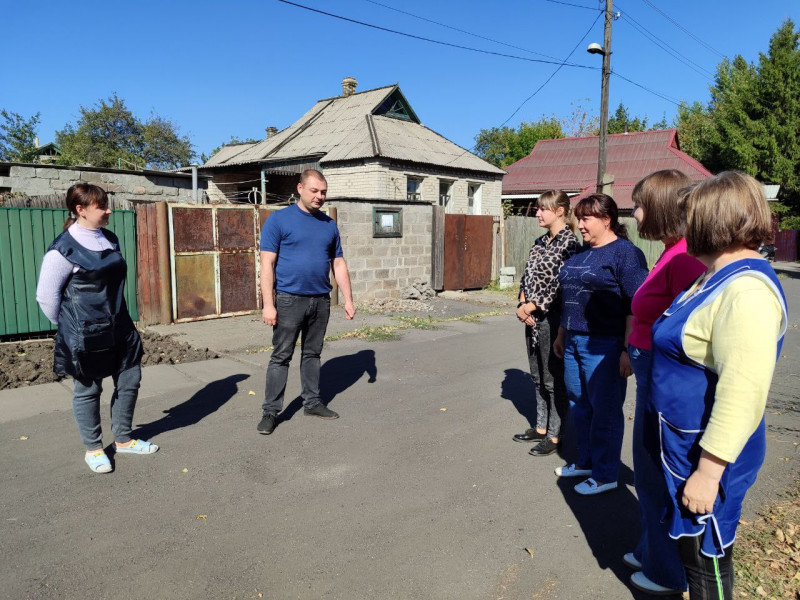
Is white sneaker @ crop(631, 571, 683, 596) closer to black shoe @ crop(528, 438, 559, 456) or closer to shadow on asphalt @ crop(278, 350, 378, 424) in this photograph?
black shoe @ crop(528, 438, 559, 456)

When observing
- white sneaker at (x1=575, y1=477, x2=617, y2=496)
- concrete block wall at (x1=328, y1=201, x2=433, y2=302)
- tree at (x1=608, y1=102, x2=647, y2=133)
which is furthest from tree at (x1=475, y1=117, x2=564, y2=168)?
white sneaker at (x1=575, y1=477, x2=617, y2=496)

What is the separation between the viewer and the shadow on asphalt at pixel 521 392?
17.6 ft

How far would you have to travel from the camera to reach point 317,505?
352cm

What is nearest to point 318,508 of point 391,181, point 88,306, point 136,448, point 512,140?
point 136,448

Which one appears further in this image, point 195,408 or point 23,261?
point 23,261

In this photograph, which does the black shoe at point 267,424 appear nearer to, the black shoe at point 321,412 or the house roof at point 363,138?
the black shoe at point 321,412

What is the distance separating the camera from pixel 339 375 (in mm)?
6621

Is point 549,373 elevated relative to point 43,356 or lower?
elevated

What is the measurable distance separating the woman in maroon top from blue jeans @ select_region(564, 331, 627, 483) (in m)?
0.51

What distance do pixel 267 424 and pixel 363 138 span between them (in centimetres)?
1637

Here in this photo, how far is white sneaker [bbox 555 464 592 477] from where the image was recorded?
3.87m

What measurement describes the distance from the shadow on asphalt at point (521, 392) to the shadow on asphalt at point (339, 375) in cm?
144

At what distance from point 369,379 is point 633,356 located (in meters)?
3.92

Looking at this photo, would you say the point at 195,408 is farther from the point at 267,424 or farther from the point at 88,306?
the point at 88,306
